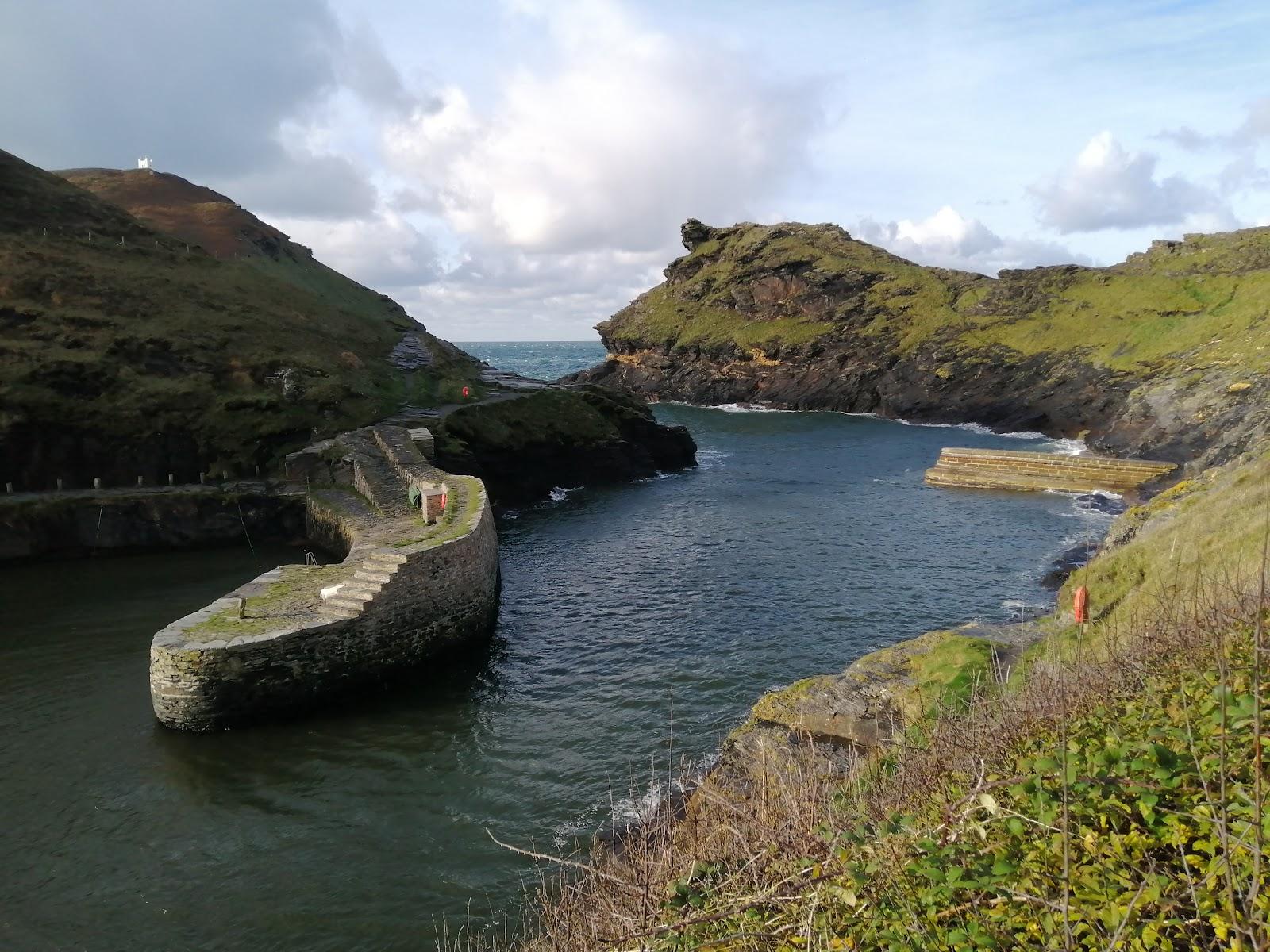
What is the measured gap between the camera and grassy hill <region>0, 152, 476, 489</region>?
114 ft

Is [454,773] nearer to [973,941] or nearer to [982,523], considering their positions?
[973,941]

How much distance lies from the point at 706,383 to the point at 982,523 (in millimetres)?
72193

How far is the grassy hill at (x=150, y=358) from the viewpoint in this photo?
3475 centimetres

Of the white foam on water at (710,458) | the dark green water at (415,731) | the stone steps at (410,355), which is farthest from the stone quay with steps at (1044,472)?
the stone steps at (410,355)

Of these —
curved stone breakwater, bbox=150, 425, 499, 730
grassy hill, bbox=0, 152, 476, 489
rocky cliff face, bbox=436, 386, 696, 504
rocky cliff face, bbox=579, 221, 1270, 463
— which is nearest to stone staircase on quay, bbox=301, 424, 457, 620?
curved stone breakwater, bbox=150, 425, 499, 730

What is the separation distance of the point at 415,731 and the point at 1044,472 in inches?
1702

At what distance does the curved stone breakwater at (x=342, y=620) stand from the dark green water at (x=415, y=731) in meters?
0.83

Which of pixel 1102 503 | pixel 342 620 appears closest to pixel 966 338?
pixel 1102 503

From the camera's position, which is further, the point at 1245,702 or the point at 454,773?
the point at 454,773

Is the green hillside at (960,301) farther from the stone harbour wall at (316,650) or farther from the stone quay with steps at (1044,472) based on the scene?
Answer: the stone harbour wall at (316,650)

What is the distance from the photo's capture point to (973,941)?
175 inches

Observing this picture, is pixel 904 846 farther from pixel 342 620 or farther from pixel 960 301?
pixel 960 301

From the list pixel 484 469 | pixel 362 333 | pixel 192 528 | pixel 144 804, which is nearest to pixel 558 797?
pixel 144 804

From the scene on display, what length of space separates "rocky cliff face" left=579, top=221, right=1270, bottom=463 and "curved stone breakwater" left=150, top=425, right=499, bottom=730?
40529mm
